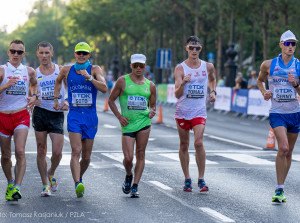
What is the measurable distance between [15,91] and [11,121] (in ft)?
1.20

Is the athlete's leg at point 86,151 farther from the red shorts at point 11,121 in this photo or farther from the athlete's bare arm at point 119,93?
the red shorts at point 11,121

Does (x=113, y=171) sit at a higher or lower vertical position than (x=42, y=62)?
lower

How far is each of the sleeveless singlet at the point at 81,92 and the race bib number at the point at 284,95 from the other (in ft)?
7.42

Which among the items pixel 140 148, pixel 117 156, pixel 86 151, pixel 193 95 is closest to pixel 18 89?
pixel 86 151

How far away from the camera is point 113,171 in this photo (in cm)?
1290

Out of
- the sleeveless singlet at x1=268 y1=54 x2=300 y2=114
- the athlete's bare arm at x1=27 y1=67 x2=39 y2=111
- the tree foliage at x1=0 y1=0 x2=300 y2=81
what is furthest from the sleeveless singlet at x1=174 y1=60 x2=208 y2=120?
the tree foliage at x1=0 y1=0 x2=300 y2=81

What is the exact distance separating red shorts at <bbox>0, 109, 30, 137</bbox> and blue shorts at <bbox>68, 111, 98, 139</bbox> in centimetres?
56

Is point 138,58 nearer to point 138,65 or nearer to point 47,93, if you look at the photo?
point 138,65

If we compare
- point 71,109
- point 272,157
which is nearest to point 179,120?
point 71,109

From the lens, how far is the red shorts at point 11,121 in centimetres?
976

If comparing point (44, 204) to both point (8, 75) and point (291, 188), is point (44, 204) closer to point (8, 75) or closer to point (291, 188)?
point (8, 75)

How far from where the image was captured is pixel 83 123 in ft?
32.5

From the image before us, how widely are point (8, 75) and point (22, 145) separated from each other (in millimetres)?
886

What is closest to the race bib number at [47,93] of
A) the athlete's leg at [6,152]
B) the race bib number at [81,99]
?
the race bib number at [81,99]
